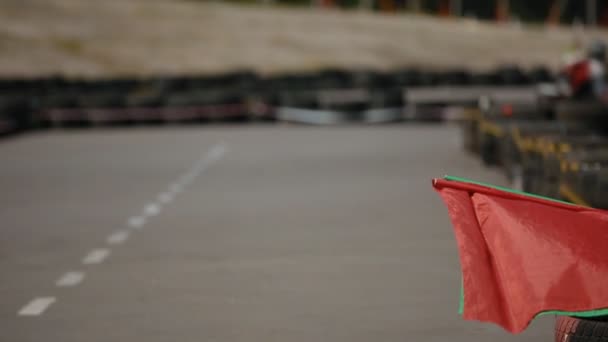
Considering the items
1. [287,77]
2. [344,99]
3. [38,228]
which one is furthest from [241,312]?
[287,77]

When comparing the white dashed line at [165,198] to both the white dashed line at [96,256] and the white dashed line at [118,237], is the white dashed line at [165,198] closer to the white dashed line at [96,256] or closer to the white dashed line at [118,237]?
the white dashed line at [118,237]

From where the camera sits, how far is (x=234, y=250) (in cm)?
1429

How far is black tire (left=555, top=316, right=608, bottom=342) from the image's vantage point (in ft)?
25.0

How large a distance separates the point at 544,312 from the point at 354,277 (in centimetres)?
466

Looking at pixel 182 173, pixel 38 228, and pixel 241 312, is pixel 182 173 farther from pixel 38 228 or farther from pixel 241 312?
pixel 241 312

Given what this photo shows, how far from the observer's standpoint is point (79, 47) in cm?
8194

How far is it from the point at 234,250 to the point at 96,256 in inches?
50.4

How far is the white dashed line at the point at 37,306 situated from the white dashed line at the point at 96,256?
231cm

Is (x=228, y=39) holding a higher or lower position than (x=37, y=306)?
lower

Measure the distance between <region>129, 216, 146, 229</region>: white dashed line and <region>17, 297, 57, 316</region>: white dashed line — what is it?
18.6 ft

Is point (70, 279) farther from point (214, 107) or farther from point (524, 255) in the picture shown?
point (214, 107)

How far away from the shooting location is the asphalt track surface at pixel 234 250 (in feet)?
32.0

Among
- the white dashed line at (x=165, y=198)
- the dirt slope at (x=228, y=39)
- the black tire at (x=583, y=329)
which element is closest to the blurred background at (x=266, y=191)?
the white dashed line at (x=165, y=198)

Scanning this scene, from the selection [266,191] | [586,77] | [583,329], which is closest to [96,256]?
[583,329]
